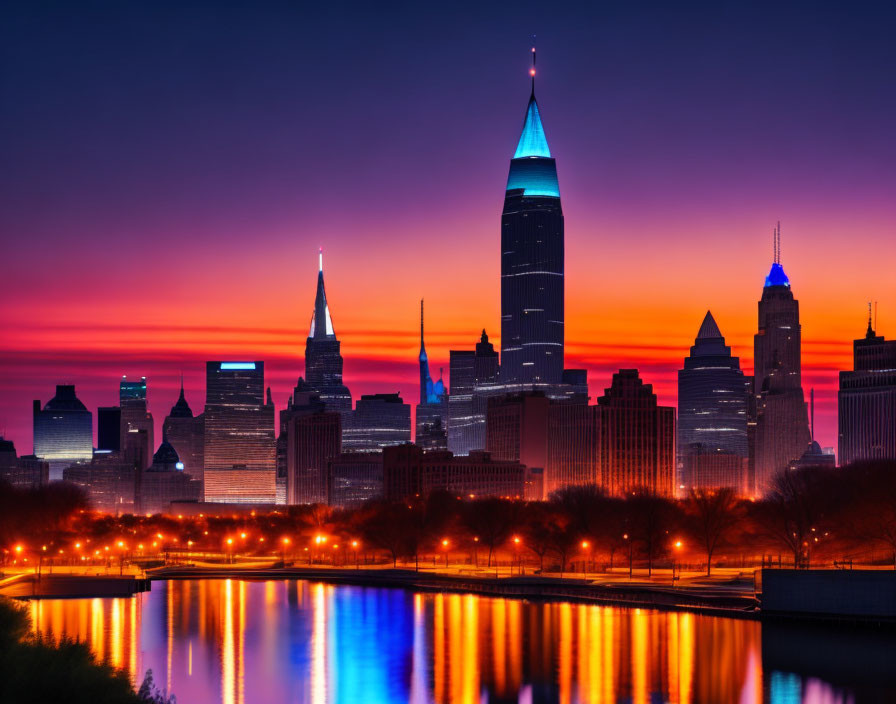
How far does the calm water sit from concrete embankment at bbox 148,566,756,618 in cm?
315

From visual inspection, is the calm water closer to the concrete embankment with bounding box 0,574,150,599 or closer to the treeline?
the concrete embankment with bounding box 0,574,150,599

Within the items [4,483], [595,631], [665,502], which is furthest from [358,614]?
[4,483]

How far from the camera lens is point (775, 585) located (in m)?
95.2

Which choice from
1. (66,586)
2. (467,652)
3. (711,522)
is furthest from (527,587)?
(66,586)

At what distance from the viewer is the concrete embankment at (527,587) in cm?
10088

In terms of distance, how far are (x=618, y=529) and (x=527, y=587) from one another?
2549cm

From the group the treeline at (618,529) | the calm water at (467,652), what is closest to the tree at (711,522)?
the treeline at (618,529)

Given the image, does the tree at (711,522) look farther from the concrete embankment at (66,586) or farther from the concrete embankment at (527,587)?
the concrete embankment at (66,586)

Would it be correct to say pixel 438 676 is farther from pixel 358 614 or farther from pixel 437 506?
pixel 437 506

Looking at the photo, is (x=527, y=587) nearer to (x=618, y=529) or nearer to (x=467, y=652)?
(x=618, y=529)

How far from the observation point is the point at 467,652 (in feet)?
279

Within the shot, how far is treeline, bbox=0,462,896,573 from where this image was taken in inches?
4988

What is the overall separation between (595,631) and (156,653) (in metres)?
26.6

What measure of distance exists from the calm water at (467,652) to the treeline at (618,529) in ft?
96.1
